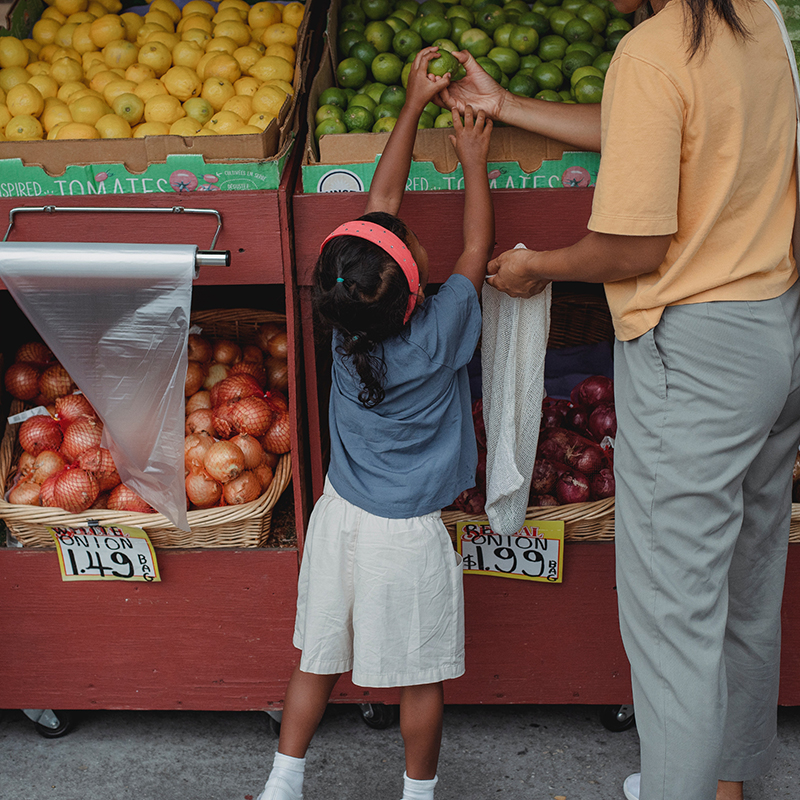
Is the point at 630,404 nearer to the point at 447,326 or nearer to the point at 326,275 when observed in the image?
the point at 447,326

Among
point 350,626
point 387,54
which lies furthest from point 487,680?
point 387,54

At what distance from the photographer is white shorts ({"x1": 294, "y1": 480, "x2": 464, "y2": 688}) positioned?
178cm

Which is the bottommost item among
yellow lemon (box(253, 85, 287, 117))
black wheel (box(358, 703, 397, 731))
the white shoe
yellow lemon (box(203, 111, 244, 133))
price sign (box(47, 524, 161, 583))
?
black wheel (box(358, 703, 397, 731))

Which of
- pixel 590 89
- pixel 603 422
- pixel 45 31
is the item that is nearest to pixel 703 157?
pixel 590 89

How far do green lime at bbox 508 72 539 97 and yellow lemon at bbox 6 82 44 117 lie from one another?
1300 mm

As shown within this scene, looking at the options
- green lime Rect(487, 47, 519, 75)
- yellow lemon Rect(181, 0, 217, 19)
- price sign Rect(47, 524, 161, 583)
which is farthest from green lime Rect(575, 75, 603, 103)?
price sign Rect(47, 524, 161, 583)

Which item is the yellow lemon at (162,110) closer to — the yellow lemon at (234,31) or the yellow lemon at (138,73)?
the yellow lemon at (138,73)

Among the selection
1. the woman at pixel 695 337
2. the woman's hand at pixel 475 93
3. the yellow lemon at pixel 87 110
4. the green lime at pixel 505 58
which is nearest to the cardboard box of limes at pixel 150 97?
the yellow lemon at pixel 87 110

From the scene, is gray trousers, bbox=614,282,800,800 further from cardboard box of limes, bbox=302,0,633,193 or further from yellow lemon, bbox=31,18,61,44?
yellow lemon, bbox=31,18,61,44

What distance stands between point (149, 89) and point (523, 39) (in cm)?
105

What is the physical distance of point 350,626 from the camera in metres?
1.89

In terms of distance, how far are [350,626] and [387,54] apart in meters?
1.55

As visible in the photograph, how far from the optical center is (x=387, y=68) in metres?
2.26

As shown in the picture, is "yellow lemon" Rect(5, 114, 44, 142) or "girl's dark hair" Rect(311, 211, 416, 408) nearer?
"girl's dark hair" Rect(311, 211, 416, 408)
